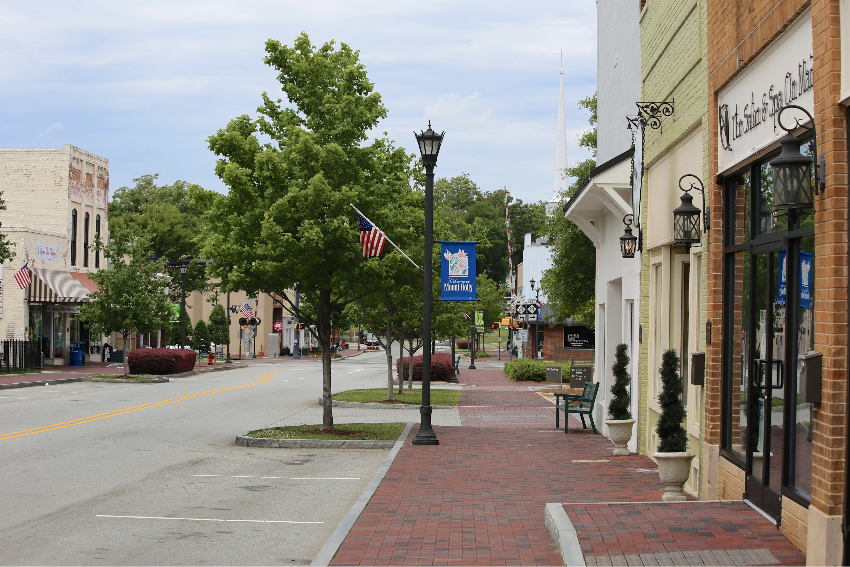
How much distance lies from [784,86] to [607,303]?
1083cm

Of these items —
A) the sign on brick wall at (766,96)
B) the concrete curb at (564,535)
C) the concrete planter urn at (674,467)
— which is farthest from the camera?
the concrete planter urn at (674,467)

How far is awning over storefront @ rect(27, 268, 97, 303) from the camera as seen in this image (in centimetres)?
4288

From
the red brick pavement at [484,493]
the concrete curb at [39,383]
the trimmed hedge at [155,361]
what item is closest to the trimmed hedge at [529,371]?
the trimmed hedge at [155,361]

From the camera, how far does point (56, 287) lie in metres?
43.8

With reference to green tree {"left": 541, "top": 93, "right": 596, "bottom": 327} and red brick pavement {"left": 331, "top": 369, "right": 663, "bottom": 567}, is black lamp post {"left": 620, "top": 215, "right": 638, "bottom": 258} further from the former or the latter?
green tree {"left": 541, "top": 93, "right": 596, "bottom": 327}

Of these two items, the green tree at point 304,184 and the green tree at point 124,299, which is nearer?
the green tree at point 304,184

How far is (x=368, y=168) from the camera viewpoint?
18203 millimetres

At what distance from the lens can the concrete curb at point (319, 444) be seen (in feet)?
53.4

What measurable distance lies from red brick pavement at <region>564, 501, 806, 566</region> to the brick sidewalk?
0.12 feet

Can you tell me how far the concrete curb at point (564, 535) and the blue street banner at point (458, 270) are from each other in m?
9.34

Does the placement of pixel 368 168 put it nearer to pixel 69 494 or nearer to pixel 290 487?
pixel 290 487

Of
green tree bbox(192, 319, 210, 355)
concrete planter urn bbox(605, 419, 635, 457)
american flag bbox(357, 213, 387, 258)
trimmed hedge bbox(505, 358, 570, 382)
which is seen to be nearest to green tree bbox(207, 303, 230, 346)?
green tree bbox(192, 319, 210, 355)

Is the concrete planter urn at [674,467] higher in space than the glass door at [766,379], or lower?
lower

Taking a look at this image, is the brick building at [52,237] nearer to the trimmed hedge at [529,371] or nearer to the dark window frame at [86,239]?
the dark window frame at [86,239]
